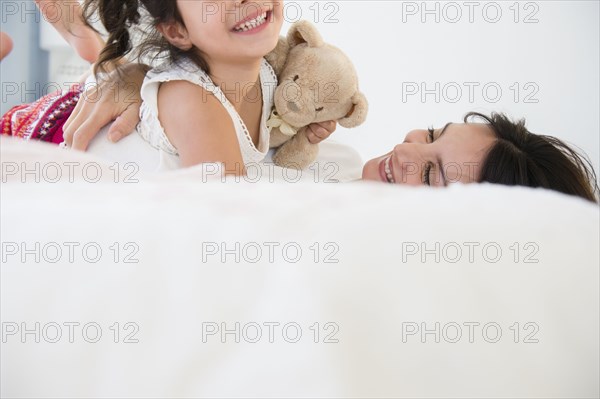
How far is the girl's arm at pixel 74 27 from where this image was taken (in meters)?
1.58

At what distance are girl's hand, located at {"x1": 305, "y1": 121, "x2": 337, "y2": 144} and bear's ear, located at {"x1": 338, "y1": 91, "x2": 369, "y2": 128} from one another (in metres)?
0.04

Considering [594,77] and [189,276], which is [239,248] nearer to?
[189,276]

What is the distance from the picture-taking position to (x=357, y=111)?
127cm

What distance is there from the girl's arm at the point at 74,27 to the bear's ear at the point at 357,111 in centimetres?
73

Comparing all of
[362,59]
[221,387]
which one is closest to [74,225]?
[221,387]

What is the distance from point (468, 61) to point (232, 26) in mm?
972

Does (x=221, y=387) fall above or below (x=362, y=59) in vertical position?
below

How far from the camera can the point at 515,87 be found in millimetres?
1831

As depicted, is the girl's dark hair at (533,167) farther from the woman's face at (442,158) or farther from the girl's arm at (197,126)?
the girl's arm at (197,126)

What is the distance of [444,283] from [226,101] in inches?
32.8

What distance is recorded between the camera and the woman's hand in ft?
3.90

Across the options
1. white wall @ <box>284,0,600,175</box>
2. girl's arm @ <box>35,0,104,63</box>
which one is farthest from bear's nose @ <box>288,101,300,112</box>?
white wall @ <box>284,0,600,175</box>

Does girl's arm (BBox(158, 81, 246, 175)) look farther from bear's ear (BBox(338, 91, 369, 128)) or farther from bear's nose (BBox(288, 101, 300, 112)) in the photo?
bear's ear (BBox(338, 91, 369, 128))

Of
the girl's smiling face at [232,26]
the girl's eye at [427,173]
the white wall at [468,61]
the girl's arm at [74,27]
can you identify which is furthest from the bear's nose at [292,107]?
the white wall at [468,61]
